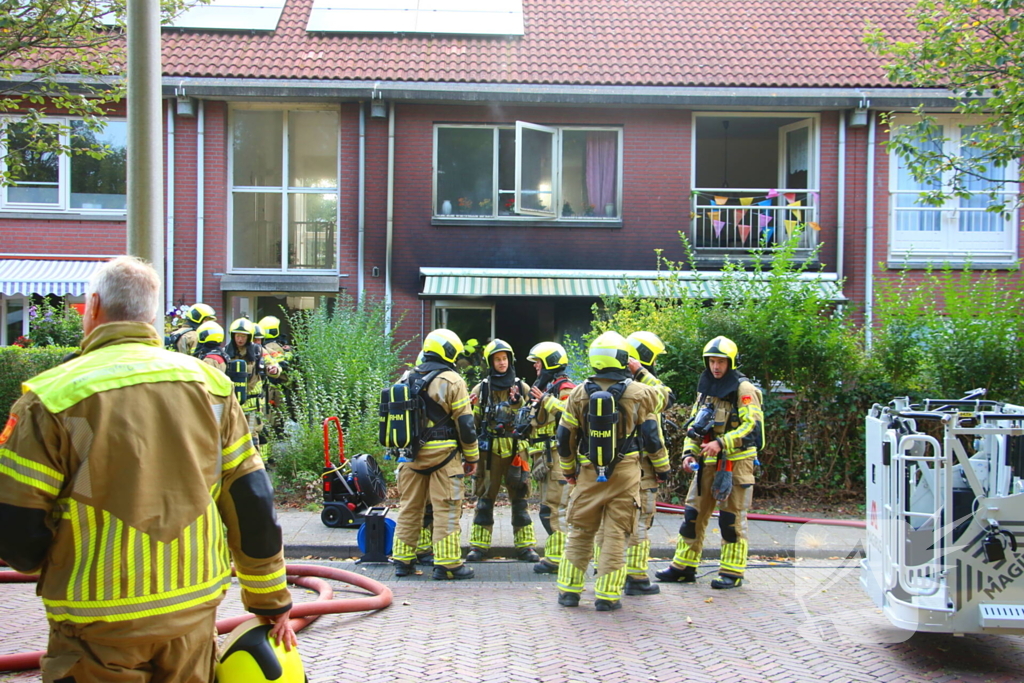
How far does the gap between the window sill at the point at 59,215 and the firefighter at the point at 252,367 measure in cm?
553

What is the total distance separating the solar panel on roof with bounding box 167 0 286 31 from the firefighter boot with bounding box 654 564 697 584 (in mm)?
13068

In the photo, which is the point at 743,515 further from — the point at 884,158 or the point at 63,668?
the point at 884,158

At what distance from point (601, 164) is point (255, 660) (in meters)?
13.8

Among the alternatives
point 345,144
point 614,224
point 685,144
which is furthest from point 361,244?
point 685,144

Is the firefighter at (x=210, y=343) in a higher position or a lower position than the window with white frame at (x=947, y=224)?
lower

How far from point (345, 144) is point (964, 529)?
12616mm

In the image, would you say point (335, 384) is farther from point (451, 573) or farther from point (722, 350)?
point (722, 350)

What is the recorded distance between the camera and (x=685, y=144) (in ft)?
50.6

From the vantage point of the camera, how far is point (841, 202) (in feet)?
51.2

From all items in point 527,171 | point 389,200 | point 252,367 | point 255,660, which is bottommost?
point 255,660

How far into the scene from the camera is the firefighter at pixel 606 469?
6266 millimetres

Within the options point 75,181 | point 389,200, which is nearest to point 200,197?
point 75,181

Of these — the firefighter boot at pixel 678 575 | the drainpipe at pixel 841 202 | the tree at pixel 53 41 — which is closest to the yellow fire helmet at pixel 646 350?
the firefighter boot at pixel 678 575

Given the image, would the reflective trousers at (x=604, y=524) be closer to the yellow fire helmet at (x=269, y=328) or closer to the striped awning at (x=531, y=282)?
the yellow fire helmet at (x=269, y=328)
